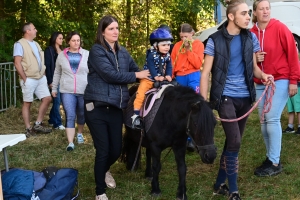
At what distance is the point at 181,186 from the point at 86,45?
7332mm

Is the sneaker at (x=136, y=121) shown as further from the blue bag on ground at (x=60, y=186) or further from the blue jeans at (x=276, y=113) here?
the blue jeans at (x=276, y=113)

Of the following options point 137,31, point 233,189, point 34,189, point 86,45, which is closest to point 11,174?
point 34,189

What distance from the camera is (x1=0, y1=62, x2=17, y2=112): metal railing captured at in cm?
999

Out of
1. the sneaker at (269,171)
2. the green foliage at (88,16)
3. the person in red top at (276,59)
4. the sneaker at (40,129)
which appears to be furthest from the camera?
the green foliage at (88,16)

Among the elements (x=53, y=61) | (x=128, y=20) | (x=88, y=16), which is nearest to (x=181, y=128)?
(x=53, y=61)

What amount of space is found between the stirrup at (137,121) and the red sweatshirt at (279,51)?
1.40m

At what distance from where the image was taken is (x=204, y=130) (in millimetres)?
4070

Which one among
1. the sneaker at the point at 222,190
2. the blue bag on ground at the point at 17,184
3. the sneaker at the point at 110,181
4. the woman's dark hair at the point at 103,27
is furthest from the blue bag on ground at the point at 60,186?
the sneaker at the point at 222,190

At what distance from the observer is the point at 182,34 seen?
263 inches

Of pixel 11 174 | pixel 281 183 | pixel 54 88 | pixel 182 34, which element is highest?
pixel 182 34

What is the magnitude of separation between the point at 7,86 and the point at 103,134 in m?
6.39

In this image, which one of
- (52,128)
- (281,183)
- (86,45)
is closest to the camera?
(281,183)

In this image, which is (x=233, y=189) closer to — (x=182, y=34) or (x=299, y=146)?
(x=299, y=146)

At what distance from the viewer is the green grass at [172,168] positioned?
16.2 ft
